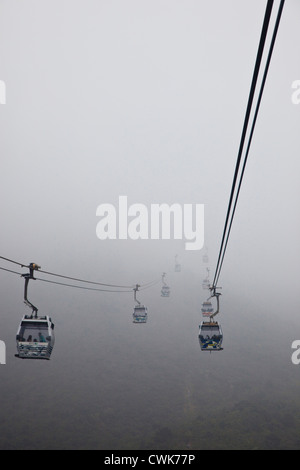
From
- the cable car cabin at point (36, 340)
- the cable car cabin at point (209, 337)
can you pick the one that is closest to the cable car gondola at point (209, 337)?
the cable car cabin at point (209, 337)

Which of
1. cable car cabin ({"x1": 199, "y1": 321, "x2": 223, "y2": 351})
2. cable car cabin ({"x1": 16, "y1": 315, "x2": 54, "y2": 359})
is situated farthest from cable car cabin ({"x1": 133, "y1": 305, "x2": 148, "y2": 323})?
cable car cabin ({"x1": 16, "y1": 315, "x2": 54, "y2": 359})

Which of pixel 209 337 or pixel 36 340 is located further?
pixel 209 337

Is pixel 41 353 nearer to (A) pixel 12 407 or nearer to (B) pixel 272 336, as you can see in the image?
(A) pixel 12 407

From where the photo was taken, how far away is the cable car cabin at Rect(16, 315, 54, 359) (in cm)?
2092

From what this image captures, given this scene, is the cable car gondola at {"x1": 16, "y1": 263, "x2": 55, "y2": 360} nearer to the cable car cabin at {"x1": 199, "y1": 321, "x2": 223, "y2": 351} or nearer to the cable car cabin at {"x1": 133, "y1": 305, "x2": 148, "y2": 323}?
the cable car cabin at {"x1": 199, "y1": 321, "x2": 223, "y2": 351}

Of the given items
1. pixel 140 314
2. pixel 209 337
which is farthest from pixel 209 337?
pixel 140 314

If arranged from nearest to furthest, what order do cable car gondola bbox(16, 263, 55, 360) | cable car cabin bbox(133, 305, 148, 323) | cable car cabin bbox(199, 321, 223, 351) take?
cable car gondola bbox(16, 263, 55, 360)
cable car cabin bbox(199, 321, 223, 351)
cable car cabin bbox(133, 305, 148, 323)

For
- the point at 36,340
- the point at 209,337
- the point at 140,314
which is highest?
the point at 36,340

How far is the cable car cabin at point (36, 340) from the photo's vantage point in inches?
824

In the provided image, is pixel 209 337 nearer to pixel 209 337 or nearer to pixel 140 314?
Answer: pixel 209 337

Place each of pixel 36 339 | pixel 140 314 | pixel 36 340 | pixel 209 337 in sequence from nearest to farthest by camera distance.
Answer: pixel 36 340 < pixel 36 339 < pixel 209 337 < pixel 140 314

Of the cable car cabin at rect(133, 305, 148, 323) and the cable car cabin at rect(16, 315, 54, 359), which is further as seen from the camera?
the cable car cabin at rect(133, 305, 148, 323)

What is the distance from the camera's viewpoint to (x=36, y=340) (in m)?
21.2

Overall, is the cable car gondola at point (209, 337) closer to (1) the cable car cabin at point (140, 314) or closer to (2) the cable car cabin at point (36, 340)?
(2) the cable car cabin at point (36, 340)
